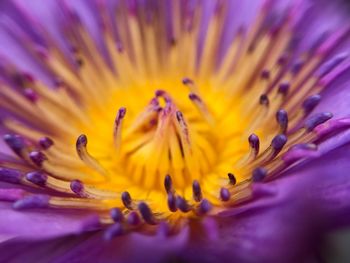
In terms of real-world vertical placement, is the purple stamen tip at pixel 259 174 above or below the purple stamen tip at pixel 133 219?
above

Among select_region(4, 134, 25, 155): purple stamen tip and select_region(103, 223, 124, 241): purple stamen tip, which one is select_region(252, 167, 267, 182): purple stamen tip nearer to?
select_region(103, 223, 124, 241): purple stamen tip

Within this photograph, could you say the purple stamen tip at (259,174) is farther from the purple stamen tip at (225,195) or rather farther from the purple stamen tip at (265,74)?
the purple stamen tip at (265,74)

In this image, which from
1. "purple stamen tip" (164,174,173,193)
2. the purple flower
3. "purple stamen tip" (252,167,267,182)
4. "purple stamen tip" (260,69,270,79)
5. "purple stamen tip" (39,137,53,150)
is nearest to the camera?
the purple flower

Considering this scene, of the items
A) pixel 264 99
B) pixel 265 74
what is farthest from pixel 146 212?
pixel 265 74

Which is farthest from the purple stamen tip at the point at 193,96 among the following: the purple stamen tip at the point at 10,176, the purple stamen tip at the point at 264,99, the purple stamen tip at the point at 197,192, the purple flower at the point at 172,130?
the purple stamen tip at the point at 10,176

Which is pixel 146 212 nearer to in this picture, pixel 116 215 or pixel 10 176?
pixel 116 215

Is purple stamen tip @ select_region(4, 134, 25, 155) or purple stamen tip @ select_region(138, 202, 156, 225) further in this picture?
purple stamen tip @ select_region(4, 134, 25, 155)

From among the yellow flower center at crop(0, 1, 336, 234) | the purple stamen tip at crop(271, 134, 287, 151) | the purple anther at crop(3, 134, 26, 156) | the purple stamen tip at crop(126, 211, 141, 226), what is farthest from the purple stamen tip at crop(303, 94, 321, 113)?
the purple anther at crop(3, 134, 26, 156)

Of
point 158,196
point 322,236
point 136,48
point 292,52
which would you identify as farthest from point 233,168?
point 322,236
